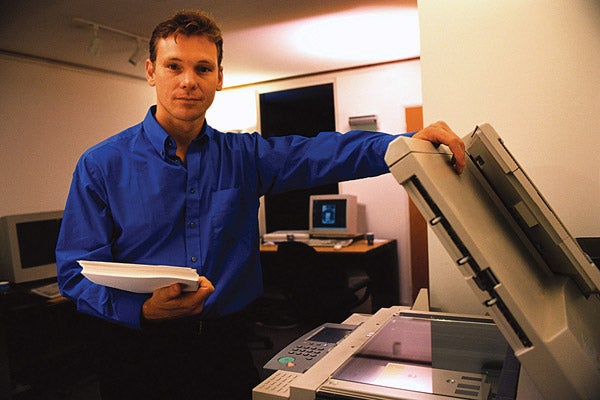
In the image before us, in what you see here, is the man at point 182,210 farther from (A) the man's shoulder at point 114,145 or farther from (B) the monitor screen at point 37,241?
(B) the monitor screen at point 37,241

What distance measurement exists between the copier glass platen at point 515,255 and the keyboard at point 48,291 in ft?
10.0

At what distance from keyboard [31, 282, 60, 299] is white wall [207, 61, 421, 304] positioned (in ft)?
10.3

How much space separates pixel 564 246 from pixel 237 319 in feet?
3.08

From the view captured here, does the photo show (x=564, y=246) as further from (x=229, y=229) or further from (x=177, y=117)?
(x=177, y=117)

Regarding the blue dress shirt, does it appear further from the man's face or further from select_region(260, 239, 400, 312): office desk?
select_region(260, 239, 400, 312): office desk

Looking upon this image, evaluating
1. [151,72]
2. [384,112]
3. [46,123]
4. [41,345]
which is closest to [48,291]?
[41,345]

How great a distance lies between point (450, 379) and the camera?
38.5 inches

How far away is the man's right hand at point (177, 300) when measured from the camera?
99 centimetres

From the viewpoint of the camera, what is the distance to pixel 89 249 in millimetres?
1202

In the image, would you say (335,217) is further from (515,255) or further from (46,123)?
(515,255)

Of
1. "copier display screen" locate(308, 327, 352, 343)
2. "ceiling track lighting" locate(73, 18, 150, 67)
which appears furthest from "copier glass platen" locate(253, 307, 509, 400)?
"ceiling track lighting" locate(73, 18, 150, 67)

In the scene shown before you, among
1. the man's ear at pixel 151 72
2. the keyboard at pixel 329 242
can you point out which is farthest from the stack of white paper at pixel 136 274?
the keyboard at pixel 329 242

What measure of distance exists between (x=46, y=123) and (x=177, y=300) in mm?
3990

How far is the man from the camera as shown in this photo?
124 cm
